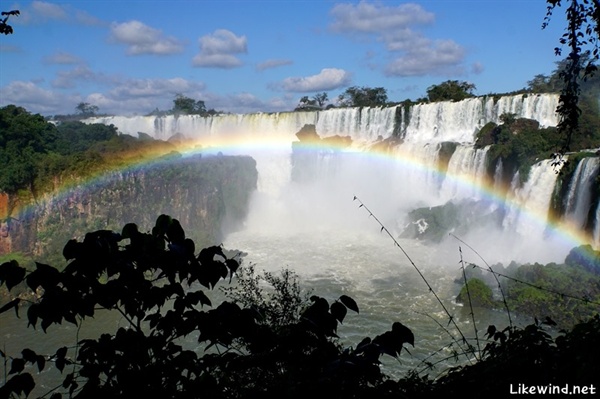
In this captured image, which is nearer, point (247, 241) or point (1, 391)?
point (1, 391)

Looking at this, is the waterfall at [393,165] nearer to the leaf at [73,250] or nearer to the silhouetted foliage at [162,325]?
the silhouetted foliage at [162,325]

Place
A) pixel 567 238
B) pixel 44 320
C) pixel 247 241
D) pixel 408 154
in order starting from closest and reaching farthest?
pixel 44 320, pixel 567 238, pixel 247 241, pixel 408 154

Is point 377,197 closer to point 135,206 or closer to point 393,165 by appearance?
point 393,165

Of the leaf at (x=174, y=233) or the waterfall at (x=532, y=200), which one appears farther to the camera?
the waterfall at (x=532, y=200)

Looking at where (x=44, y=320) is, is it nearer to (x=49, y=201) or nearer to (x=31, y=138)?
(x=49, y=201)

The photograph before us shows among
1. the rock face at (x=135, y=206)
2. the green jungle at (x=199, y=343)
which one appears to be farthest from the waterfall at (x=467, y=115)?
the green jungle at (x=199, y=343)

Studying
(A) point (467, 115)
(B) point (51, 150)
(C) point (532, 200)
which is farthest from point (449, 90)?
(B) point (51, 150)

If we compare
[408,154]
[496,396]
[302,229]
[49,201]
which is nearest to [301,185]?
[302,229]
